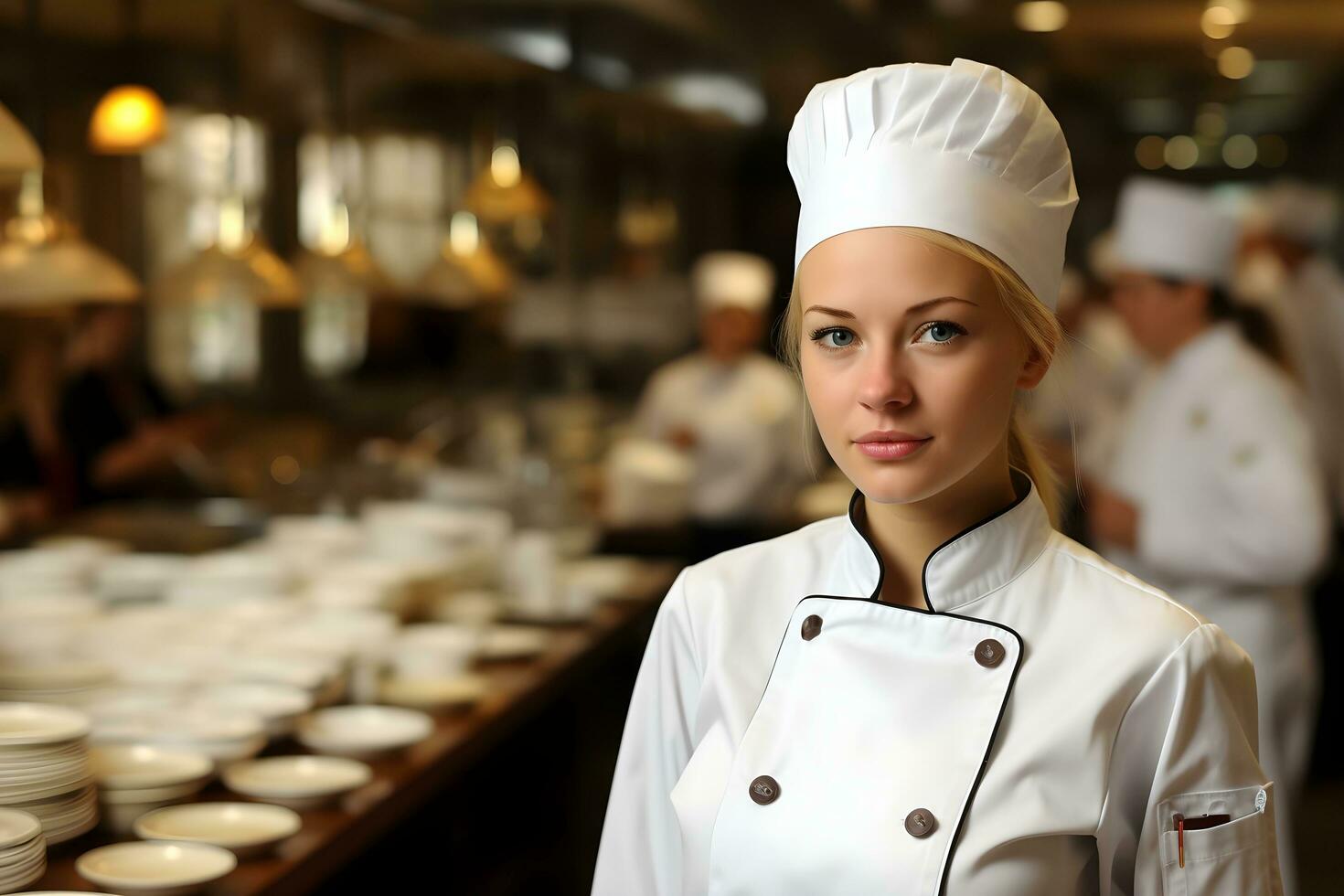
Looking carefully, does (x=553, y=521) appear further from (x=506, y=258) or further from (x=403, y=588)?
(x=506, y=258)

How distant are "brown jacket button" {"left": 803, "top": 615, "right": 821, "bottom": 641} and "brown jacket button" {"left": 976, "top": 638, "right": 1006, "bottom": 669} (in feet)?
0.49

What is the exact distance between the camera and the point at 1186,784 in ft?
3.66

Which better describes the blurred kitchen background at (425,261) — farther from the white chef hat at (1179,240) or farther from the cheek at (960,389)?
the white chef hat at (1179,240)

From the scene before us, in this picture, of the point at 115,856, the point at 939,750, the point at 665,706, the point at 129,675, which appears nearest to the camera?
Answer: the point at 939,750

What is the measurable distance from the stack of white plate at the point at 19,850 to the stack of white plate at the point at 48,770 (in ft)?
0.24

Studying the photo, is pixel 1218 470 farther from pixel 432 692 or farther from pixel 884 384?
pixel 884 384

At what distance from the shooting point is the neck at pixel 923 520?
3.98ft

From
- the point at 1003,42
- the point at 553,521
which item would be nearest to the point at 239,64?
the point at 553,521

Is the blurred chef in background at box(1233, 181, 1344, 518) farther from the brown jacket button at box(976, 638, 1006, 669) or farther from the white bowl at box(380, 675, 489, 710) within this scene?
the brown jacket button at box(976, 638, 1006, 669)

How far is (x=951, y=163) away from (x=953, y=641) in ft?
1.33

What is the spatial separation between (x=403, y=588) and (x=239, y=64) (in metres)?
3.64

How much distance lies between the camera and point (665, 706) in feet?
4.30

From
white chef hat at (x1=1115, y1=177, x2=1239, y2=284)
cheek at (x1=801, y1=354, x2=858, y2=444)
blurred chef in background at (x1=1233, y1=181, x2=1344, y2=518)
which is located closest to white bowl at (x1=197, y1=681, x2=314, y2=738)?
cheek at (x1=801, y1=354, x2=858, y2=444)

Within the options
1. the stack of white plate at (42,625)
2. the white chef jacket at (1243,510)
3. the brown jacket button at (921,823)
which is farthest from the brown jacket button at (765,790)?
the white chef jacket at (1243,510)
